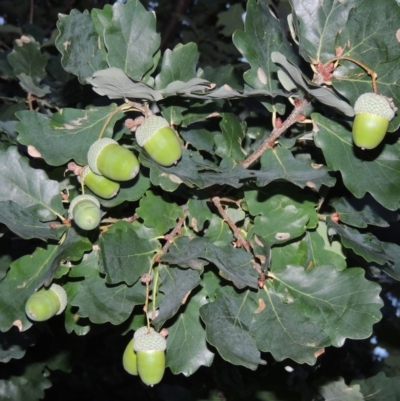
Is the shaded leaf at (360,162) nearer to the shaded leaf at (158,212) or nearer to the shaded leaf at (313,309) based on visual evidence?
the shaded leaf at (313,309)

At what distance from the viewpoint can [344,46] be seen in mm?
1588

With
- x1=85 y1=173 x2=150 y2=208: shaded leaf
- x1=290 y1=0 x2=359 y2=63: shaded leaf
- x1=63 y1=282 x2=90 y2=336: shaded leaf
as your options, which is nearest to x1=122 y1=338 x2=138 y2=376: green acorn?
x1=63 y1=282 x2=90 y2=336: shaded leaf

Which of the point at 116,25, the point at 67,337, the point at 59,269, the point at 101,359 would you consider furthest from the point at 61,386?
the point at 116,25

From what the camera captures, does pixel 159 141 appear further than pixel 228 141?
No

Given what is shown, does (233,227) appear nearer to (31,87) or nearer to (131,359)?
(131,359)

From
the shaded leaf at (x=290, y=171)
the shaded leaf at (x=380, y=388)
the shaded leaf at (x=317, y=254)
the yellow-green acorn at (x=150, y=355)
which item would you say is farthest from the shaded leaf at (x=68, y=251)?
the shaded leaf at (x=380, y=388)

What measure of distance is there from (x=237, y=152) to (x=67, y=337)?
54.9 inches

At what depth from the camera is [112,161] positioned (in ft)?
5.06

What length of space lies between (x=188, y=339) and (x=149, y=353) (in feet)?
0.53

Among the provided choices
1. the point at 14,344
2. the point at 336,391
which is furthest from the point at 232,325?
the point at 336,391

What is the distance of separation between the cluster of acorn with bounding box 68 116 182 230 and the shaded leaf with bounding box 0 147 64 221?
15 centimetres

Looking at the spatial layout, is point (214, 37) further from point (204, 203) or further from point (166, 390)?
point (204, 203)

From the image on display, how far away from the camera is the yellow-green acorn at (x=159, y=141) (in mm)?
1561

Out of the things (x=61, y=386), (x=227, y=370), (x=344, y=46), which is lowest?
(x=61, y=386)
